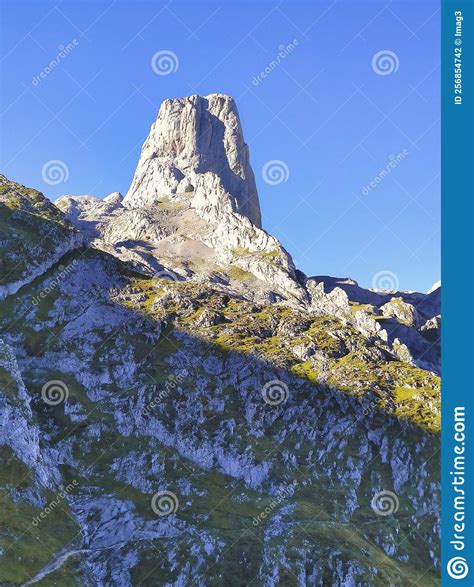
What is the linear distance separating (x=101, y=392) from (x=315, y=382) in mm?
69058

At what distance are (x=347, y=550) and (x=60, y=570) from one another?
6195cm

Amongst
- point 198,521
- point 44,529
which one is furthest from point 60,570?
point 198,521

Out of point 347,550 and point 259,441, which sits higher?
point 259,441

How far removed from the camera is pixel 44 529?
10975cm

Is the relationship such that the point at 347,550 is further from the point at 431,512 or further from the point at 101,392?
the point at 101,392

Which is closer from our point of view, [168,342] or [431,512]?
[431,512]

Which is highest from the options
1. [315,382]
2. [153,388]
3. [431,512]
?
[315,382]

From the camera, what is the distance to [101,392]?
549ft

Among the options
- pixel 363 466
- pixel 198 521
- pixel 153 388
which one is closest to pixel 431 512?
pixel 363 466

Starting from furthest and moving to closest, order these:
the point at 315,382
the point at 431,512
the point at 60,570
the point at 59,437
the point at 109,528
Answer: the point at 315,382
the point at 431,512
the point at 59,437
the point at 109,528
the point at 60,570
